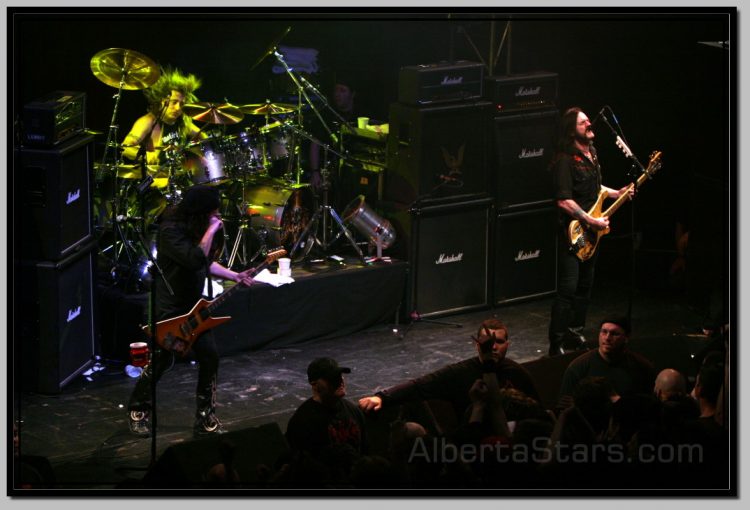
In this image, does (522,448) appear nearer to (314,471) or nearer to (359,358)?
(314,471)

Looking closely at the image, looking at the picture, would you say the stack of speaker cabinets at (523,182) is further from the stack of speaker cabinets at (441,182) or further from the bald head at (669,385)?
the bald head at (669,385)

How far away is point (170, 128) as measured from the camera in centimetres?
1144

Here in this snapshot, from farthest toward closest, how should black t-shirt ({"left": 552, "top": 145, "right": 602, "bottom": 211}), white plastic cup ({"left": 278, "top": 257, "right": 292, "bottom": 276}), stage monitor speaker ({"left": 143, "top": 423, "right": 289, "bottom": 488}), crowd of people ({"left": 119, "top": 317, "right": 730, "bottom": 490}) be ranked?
white plastic cup ({"left": 278, "top": 257, "right": 292, "bottom": 276}) < black t-shirt ({"left": 552, "top": 145, "right": 602, "bottom": 211}) < stage monitor speaker ({"left": 143, "top": 423, "right": 289, "bottom": 488}) < crowd of people ({"left": 119, "top": 317, "right": 730, "bottom": 490})

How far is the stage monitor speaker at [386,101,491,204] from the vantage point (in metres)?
10.6

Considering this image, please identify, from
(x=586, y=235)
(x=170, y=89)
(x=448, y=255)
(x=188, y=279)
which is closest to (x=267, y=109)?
(x=170, y=89)

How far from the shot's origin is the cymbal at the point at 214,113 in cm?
1073

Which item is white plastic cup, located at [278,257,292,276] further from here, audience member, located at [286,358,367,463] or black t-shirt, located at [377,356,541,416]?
audience member, located at [286,358,367,463]

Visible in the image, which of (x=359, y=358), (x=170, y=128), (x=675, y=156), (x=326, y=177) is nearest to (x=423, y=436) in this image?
(x=359, y=358)

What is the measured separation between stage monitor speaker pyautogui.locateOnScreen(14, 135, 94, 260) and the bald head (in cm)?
387

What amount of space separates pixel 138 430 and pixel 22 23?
2.48m

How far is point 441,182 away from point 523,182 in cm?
78

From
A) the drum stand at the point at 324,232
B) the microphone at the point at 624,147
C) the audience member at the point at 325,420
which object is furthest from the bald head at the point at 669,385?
the drum stand at the point at 324,232

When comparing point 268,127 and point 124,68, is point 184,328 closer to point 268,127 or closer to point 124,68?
point 124,68

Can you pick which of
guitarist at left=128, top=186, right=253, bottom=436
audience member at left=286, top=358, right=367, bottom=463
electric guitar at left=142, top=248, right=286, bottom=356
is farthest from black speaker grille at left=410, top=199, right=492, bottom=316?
audience member at left=286, top=358, right=367, bottom=463
